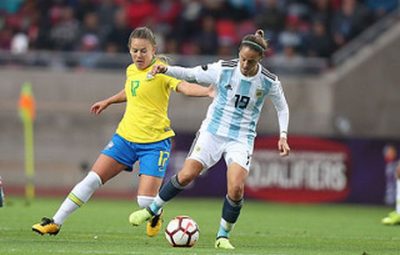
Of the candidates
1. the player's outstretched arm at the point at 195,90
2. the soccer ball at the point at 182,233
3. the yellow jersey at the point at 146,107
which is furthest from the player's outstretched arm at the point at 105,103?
the soccer ball at the point at 182,233

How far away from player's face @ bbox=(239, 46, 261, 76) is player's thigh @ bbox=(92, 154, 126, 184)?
1.77 metres

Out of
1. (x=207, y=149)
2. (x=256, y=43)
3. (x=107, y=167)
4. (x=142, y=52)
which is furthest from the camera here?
(x=142, y=52)

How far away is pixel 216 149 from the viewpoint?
12141mm

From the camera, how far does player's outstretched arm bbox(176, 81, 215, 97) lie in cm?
1210

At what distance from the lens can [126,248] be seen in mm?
11414

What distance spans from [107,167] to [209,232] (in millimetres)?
2369

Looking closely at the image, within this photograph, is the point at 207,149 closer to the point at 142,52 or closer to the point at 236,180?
the point at 236,180

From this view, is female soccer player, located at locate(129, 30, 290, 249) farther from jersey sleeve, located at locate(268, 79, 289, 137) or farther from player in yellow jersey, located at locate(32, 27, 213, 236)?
player in yellow jersey, located at locate(32, 27, 213, 236)

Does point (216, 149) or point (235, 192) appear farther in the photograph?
point (216, 149)

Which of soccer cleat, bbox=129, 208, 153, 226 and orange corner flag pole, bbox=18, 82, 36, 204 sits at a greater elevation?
orange corner flag pole, bbox=18, 82, 36, 204

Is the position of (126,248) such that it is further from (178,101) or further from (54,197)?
(178,101)

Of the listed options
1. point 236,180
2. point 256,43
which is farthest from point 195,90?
point 236,180

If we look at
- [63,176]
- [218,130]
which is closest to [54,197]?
[63,176]

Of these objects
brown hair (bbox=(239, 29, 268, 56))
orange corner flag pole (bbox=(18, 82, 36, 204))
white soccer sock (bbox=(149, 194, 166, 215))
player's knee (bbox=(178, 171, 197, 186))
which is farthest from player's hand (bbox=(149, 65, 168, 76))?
orange corner flag pole (bbox=(18, 82, 36, 204))
